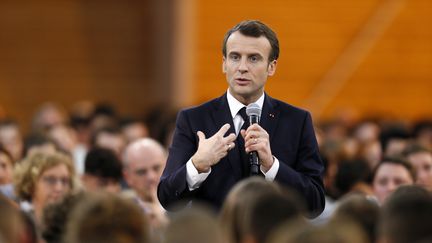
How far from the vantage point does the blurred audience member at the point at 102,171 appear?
962 cm

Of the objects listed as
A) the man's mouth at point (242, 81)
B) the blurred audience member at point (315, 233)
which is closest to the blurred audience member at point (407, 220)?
the blurred audience member at point (315, 233)

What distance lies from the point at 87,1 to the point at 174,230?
17.7 m

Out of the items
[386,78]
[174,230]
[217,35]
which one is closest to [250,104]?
[174,230]

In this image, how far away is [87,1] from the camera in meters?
21.5

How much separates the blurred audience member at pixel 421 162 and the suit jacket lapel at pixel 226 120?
408 centimetres

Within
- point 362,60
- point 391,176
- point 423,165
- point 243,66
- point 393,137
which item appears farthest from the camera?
point 362,60

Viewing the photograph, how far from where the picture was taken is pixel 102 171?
965 cm

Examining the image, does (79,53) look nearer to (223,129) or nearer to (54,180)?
(54,180)

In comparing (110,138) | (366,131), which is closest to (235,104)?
(110,138)

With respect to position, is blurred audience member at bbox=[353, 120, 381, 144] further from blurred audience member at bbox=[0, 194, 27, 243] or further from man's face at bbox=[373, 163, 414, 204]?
blurred audience member at bbox=[0, 194, 27, 243]

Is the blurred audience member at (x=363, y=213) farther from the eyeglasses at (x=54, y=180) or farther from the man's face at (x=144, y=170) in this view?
the man's face at (x=144, y=170)

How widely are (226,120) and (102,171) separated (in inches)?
146

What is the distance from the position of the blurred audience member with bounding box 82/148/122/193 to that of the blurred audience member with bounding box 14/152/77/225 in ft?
3.58

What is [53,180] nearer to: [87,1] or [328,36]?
[328,36]
